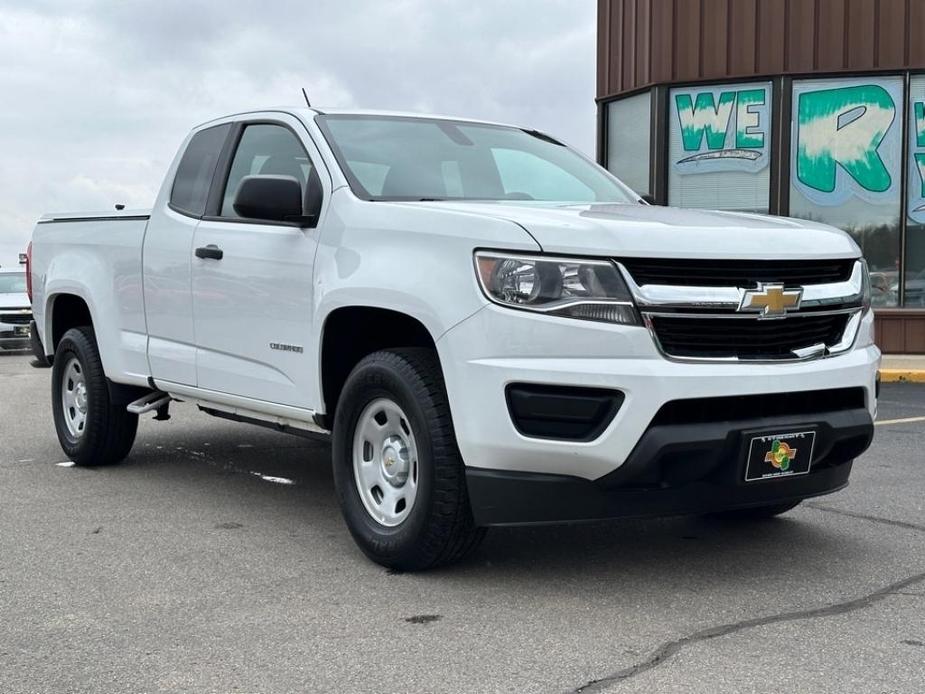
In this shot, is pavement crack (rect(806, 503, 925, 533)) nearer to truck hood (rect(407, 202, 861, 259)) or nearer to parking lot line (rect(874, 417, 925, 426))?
truck hood (rect(407, 202, 861, 259))

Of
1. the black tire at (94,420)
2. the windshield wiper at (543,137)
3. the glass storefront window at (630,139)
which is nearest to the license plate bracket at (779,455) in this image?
the windshield wiper at (543,137)

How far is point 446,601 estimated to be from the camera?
13.8ft

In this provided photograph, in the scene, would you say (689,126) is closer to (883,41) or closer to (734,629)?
(883,41)

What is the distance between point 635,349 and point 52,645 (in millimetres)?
2111

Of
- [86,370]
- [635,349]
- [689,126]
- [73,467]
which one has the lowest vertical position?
[73,467]

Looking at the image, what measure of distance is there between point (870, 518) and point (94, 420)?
428 centimetres

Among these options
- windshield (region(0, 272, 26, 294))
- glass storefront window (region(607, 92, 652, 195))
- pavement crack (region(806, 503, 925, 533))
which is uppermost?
glass storefront window (region(607, 92, 652, 195))

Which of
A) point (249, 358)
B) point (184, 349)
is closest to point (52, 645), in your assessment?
point (249, 358)

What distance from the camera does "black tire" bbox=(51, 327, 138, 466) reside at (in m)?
6.88

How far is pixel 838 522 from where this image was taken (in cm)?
550

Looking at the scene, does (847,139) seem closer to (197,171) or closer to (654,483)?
(197,171)

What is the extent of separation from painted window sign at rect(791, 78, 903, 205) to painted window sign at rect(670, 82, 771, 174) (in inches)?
18.2

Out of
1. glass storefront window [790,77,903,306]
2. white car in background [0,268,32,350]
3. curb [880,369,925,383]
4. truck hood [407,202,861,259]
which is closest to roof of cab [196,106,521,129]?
truck hood [407,202,861,259]

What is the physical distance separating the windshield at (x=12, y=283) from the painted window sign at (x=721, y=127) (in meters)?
10.7
